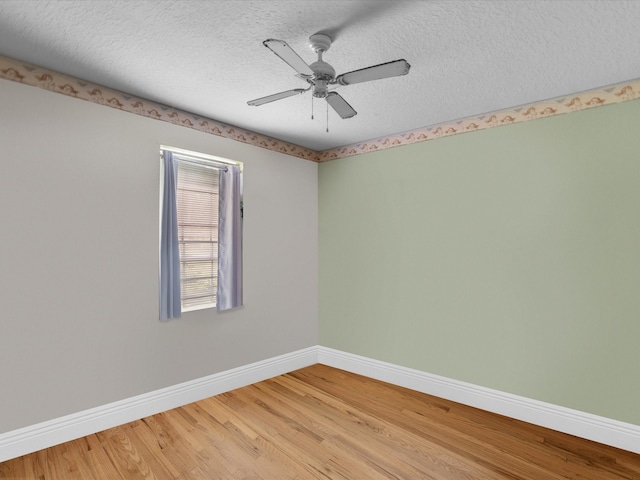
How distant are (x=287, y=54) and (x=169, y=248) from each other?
6.41 feet

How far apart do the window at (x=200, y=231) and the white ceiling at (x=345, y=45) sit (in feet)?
2.11

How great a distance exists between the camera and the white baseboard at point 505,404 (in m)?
2.41

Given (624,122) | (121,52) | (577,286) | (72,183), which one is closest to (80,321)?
(72,183)

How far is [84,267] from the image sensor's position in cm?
247

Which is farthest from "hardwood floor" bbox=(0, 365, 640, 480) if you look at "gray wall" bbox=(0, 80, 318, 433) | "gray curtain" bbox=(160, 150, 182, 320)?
"gray curtain" bbox=(160, 150, 182, 320)

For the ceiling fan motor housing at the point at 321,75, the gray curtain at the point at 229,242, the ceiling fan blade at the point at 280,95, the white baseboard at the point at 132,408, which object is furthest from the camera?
the gray curtain at the point at 229,242

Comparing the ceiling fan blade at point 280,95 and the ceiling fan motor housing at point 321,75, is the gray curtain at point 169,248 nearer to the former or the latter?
the ceiling fan blade at point 280,95

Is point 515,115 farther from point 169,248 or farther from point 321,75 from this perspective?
point 169,248

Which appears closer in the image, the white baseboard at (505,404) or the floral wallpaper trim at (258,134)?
the floral wallpaper trim at (258,134)

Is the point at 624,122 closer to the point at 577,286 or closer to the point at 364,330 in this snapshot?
the point at 577,286

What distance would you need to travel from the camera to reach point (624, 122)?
2434 mm

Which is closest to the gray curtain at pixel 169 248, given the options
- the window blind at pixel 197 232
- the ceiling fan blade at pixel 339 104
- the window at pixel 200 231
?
the window at pixel 200 231

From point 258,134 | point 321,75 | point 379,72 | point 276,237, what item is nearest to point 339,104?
point 321,75

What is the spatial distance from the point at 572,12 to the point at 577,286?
6.18 ft
